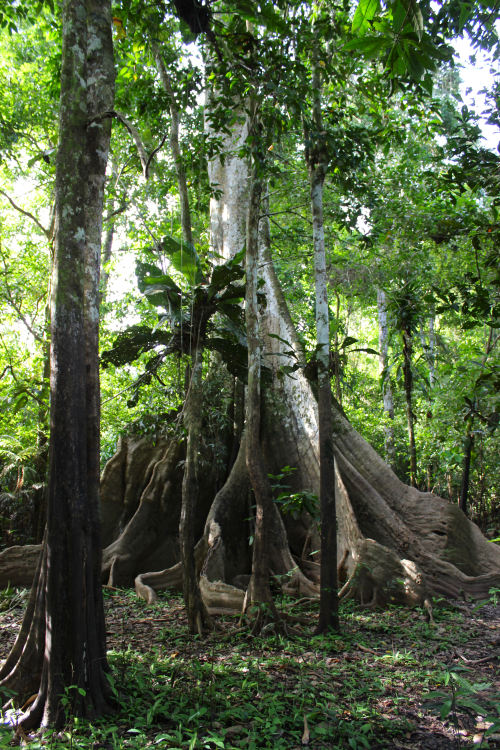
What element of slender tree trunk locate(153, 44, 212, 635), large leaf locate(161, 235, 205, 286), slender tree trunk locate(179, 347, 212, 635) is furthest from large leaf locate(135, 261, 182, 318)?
slender tree trunk locate(179, 347, 212, 635)

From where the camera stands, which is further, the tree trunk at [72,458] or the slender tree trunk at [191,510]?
the slender tree trunk at [191,510]

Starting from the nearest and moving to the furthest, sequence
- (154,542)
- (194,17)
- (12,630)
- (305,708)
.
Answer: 1. (305,708)
2. (194,17)
3. (12,630)
4. (154,542)

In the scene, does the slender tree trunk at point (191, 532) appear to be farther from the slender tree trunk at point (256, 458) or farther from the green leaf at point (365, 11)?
the green leaf at point (365, 11)

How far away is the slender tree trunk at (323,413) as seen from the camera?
17.5 feet

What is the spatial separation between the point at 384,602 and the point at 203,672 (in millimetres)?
3011

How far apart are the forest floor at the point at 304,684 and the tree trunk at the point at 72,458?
13.2 inches

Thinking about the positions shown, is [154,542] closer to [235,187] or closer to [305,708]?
[305,708]

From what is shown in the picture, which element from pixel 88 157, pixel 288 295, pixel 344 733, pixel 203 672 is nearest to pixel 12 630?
pixel 203 672

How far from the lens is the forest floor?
3.11m

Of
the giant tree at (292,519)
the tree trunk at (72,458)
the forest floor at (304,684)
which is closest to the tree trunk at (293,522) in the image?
the giant tree at (292,519)

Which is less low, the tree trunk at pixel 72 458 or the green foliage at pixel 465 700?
the tree trunk at pixel 72 458

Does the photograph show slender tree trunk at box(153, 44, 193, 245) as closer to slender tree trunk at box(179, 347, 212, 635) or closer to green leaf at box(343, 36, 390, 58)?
slender tree trunk at box(179, 347, 212, 635)

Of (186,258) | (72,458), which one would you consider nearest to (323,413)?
(186,258)

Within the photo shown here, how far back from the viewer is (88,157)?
13.5ft
